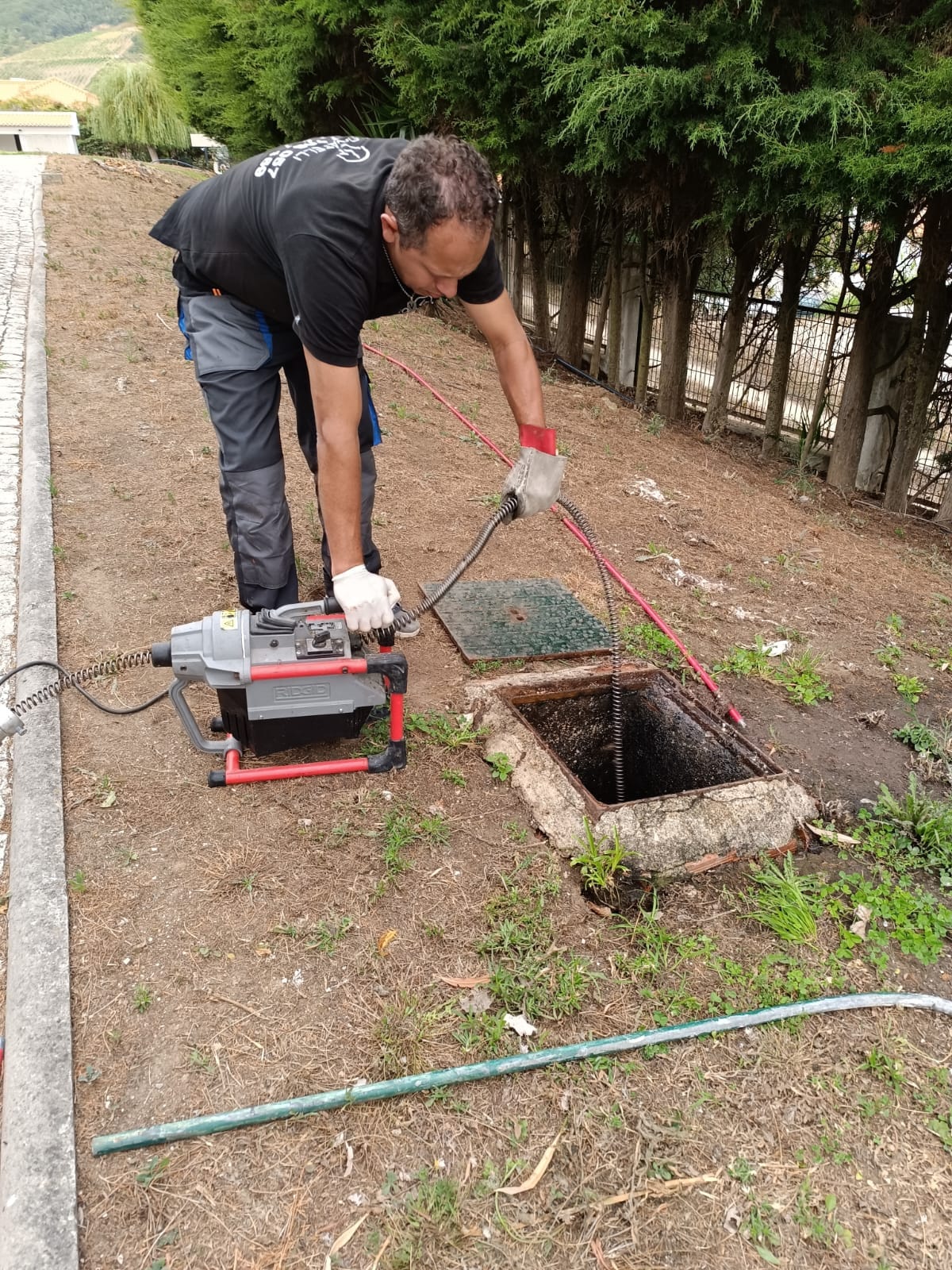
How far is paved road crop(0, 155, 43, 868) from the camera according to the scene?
3115 mm

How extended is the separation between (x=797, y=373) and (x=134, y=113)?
104 feet

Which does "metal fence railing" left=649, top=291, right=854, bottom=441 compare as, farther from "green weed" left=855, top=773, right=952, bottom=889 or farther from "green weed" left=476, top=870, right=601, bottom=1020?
"green weed" left=476, top=870, right=601, bottom=1020

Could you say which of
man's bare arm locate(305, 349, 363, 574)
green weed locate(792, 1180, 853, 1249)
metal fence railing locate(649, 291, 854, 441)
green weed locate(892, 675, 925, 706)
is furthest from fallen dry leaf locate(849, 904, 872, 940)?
metal fence railing locate(649, 291, 854, 441)

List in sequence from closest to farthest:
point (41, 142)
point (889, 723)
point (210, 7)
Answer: point (889, 723) → point (210, 7) → point (41, 142)

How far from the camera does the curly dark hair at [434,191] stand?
1.83 metres

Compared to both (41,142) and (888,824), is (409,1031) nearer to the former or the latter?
(888,824)

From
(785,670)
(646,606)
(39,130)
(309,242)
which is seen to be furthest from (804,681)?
(39,130)

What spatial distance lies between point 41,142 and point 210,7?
4716 cm

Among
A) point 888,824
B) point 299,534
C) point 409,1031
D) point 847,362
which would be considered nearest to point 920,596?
point 888,824

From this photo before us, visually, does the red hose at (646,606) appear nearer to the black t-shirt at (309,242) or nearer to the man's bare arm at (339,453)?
the man's bare arm at (339,453)

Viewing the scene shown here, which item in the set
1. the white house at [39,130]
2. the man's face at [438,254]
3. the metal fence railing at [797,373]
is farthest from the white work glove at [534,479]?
the white house at [39,130]

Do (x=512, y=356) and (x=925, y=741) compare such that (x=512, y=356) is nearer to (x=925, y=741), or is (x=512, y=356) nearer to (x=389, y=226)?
(x=389, y=226)

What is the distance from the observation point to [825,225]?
4949mm

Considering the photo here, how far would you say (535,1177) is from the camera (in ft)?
5.13
